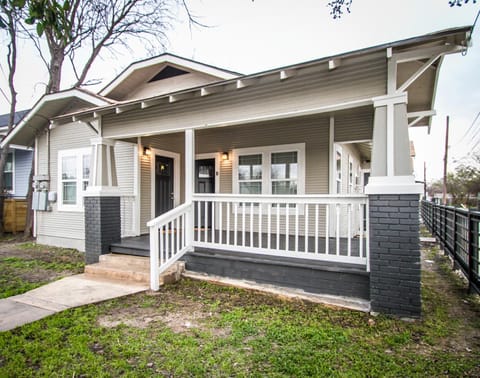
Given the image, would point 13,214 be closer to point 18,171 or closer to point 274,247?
point 18,171

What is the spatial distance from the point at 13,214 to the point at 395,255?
507 inches

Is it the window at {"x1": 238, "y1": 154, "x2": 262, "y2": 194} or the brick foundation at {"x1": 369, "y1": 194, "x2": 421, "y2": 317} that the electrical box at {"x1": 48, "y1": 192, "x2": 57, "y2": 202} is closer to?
the window at {"x1": 238, "y1": 154, "x2": 262, "y2": 194}

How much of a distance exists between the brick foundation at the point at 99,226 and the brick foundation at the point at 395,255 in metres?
5.03

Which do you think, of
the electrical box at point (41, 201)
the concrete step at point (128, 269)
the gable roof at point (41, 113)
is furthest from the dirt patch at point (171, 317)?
the electrical box at point (41, 201)

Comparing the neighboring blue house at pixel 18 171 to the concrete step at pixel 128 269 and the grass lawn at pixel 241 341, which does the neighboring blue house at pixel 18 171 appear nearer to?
the concrete step at pixel 128 269

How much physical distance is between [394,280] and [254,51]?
12.1 metres

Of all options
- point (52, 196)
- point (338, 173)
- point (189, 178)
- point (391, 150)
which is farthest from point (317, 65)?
point (52, 196)

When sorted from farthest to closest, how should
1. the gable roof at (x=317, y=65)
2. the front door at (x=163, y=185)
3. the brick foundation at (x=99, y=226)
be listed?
the front door at (x=163, y=185)
the brick foundation at (x=99, y=226)
the gable roof at (x=317, y=65)

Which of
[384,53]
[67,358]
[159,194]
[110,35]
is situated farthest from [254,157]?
[110,35]

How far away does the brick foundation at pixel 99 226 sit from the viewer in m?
5.79

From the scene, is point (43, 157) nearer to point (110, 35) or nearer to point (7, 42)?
point (7, 42)

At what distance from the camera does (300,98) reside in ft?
13.3

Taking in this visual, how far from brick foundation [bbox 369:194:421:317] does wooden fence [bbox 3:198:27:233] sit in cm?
1257

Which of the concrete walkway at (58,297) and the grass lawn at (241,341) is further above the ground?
the grass lawn at (241,341)
